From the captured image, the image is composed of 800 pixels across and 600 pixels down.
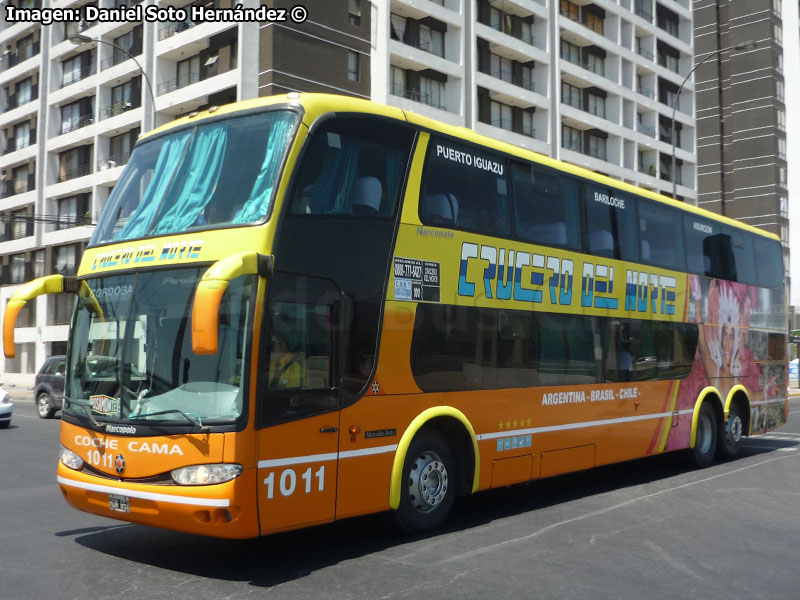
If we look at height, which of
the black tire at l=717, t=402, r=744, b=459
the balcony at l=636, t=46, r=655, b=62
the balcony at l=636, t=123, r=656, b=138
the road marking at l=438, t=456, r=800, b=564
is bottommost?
the road marking at l=438, t=456, r=800, b=564

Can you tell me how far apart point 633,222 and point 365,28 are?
30506 millimetres

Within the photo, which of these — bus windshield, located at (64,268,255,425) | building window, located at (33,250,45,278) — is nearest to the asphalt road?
bus windshield, located at (64,268,255,425)

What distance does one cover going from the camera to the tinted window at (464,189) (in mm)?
8570

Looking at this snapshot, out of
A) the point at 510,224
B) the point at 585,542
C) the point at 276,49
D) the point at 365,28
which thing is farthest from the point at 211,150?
the point at 365,28

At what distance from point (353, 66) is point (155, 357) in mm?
34210

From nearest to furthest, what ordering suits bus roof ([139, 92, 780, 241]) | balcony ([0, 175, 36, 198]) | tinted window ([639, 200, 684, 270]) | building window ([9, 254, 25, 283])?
bus roof ([139, 92, 780, 241]) → tinted window ([639, 200, 684, 270]) → balcony ([0, 175, 36, 198]) → building window ([9, 254, 25, 283])

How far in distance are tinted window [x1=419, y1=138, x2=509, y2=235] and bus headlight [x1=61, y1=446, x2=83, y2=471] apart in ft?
12.8

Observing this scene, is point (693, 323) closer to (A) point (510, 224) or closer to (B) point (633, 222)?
(B) point (633, 222)

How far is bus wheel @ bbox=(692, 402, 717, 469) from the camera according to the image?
13.3 metres

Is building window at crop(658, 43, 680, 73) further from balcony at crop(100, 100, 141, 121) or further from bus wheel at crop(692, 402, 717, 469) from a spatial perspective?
bus wheel at crop(692, 402, 717, 469)

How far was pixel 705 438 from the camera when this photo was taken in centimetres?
1354

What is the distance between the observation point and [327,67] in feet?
124

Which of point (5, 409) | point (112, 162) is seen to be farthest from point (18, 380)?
point (5, 409)

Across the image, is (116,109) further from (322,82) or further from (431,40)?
(431,40)
